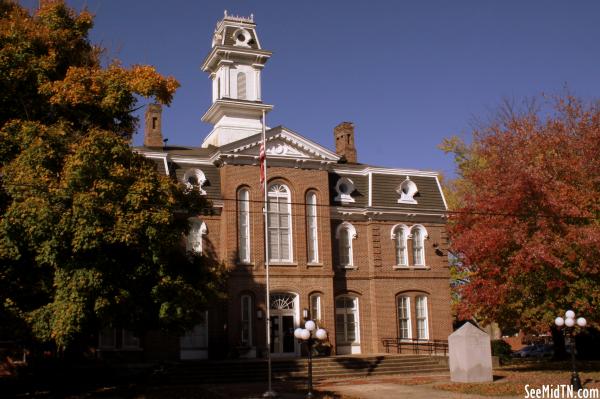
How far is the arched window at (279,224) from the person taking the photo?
32.1m

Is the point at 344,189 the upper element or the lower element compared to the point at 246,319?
upper

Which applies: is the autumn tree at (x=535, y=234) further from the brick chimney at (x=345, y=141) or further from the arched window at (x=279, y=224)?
the brick chimney at (x=345, y=141)

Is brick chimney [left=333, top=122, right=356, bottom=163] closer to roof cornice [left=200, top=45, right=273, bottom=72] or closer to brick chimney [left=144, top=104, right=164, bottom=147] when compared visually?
roof cornice [left=200, top=45, right=273, bottom=72]

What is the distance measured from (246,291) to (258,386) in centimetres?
732

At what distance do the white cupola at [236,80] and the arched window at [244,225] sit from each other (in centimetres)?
546

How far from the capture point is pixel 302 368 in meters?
28.1

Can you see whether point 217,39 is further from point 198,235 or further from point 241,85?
point 198,235

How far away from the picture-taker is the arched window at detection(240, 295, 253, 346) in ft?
101

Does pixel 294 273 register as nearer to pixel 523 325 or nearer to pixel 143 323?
pixel 523 325

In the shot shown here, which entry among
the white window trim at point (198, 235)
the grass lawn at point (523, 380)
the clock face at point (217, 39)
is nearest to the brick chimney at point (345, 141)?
the clock face at point (217, 39)

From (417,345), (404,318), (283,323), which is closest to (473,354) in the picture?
(417,345)

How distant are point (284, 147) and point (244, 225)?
4.23m

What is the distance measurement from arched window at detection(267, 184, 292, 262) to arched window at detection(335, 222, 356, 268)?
3084mm

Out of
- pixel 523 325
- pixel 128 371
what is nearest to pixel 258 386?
pixel 128 371
